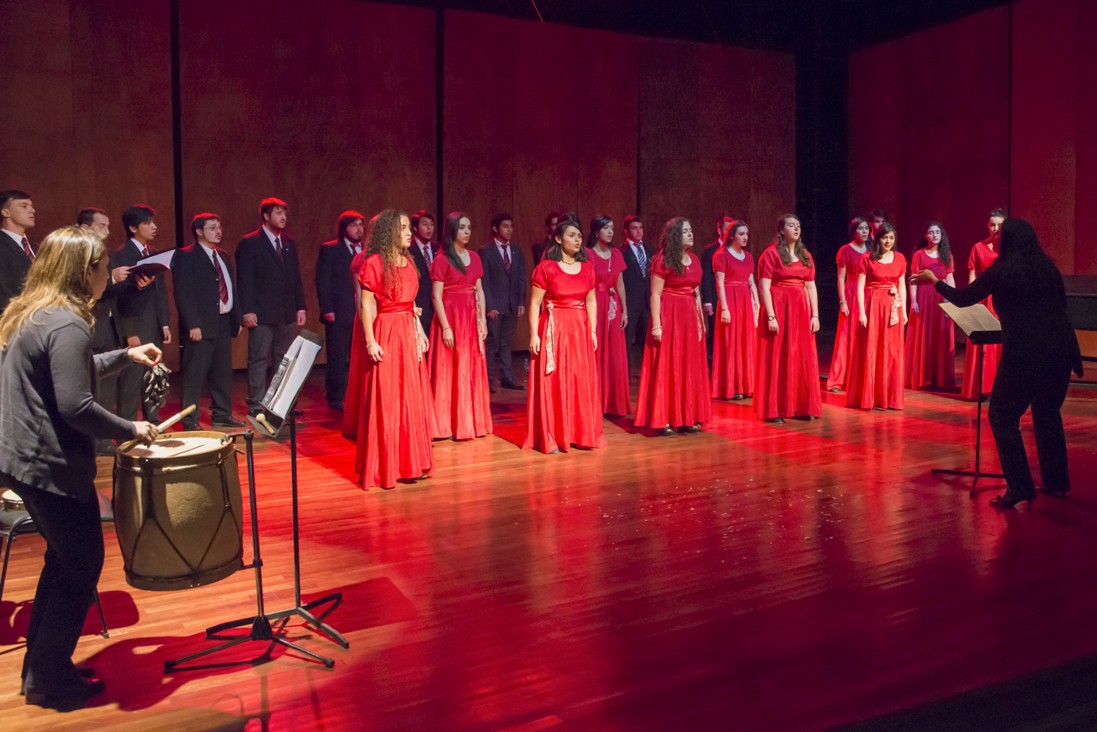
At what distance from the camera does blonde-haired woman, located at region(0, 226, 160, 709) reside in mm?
2727

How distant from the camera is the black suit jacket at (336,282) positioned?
25.1 feet

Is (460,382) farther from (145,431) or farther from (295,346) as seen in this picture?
(145,431)

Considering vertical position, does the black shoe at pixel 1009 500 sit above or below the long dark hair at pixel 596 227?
below

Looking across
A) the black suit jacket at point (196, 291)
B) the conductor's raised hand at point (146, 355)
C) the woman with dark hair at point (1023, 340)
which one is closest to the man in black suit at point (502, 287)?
the black suit jacket at point (196, 291)

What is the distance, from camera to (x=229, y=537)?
2.92m

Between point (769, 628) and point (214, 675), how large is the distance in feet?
5.94

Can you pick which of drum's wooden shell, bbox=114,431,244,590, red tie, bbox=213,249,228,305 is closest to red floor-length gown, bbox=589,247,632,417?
red tie, bbox=213,249,228,305

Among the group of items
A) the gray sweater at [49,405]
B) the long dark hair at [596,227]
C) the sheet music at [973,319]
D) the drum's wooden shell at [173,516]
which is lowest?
the drum's wooden shell at [173,516]

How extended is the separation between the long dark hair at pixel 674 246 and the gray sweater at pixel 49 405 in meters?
4.35

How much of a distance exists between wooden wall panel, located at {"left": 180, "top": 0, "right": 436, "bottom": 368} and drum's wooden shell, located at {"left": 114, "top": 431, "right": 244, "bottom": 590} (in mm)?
7506

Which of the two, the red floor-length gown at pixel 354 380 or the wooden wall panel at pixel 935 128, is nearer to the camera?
the red floor-length gown at pixel 354 380

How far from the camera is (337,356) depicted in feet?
25.2

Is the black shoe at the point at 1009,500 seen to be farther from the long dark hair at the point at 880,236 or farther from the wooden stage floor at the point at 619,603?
the long dark hair at the point at 880,236

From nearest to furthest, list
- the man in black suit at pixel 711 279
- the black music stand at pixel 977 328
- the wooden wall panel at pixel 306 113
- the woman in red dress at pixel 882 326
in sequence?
the black music stand at pixel 977 328 < the woman in red dress at pixel 882 326 < the man in black suit at pixel 711 279 < the wooden wall panel at pixel 306 113
